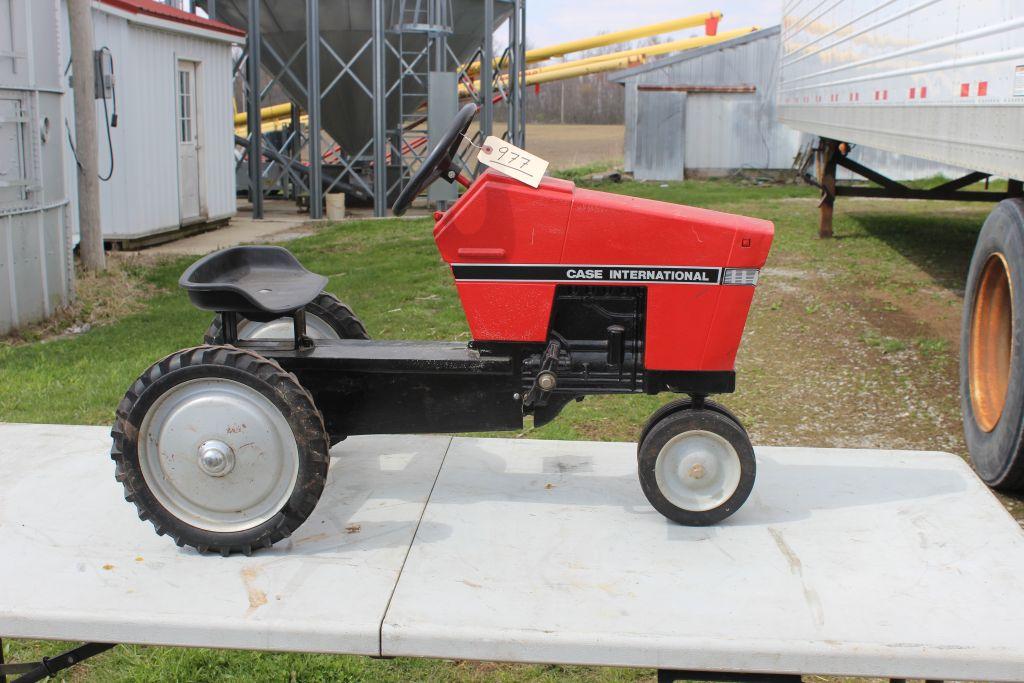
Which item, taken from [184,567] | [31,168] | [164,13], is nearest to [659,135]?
[164,13]

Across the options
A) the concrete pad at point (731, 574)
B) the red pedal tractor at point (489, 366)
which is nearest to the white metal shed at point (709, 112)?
the concrete pad at point (731, 574)

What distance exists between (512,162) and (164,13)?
11.3 metres

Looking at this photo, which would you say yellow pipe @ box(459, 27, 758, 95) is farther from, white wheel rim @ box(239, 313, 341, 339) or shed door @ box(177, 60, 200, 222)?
white wheel rim @ box(239, 313, 341, 339)

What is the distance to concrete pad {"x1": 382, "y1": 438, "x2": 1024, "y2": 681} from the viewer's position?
7.20ft

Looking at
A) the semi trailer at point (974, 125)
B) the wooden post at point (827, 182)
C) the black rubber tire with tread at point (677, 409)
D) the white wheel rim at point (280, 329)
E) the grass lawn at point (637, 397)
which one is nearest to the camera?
the black rubber tire with tread at point (677, 409)

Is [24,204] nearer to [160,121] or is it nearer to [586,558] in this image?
[160,121]

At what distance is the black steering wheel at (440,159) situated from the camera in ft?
9.87

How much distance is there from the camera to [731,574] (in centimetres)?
254

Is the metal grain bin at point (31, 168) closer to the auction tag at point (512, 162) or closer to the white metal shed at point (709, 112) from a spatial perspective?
the auction tag at point (512, 162)

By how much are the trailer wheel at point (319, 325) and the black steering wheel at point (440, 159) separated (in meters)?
0.56

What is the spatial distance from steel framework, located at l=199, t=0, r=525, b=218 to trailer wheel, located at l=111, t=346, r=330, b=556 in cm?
1245

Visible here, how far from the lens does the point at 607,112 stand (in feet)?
204

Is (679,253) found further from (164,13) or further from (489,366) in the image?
(164,13)

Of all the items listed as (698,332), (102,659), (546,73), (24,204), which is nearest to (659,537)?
(698,332)
